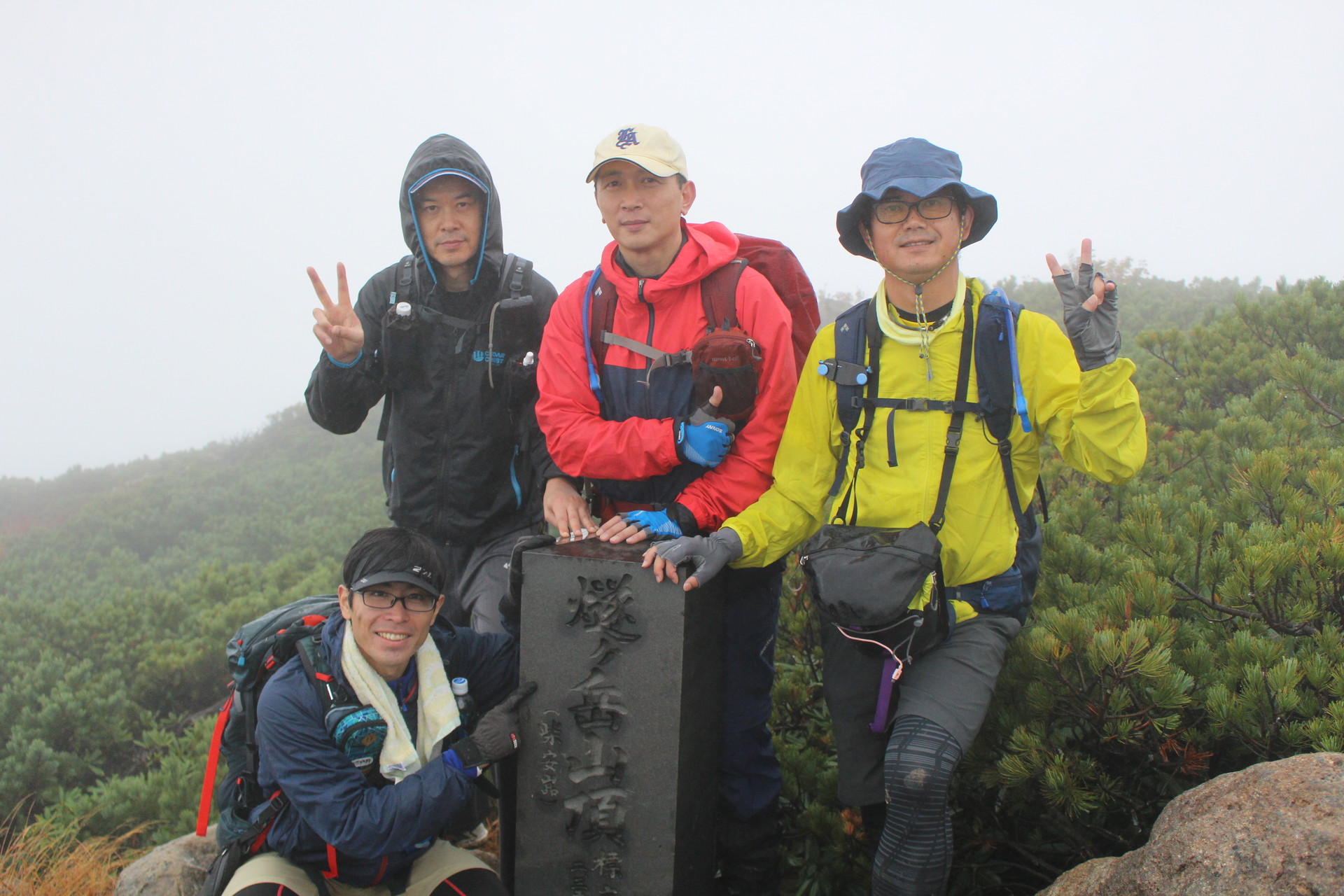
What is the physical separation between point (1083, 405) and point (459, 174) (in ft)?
9.56

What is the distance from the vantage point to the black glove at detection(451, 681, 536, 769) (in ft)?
10.3

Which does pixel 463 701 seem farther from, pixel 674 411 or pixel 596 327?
Result: pixel 596 327

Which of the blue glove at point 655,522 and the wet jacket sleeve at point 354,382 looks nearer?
the blue glove at point 655,522

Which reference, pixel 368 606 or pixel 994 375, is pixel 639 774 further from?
pixel 994 375

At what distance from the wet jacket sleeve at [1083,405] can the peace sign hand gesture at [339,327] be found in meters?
2.74

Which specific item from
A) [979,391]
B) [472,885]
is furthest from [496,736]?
[979,391]

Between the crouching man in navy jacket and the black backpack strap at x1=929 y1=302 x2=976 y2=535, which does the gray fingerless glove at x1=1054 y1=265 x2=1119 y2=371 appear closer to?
the black backpack strap at x1=929 y1=302 x2=976 y2=535

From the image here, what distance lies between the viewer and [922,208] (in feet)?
9.82

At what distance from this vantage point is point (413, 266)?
4184mm

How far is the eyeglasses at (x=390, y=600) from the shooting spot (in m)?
3.13

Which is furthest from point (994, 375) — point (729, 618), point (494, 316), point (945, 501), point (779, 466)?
point (494, 316)

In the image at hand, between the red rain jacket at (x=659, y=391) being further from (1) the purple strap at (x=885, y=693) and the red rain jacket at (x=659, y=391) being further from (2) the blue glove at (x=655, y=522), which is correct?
(1) the purple strap at (x=885, y=693)

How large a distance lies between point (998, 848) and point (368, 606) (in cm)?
268

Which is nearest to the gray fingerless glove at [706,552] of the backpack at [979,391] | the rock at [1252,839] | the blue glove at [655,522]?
the blue glove at [655,522]
